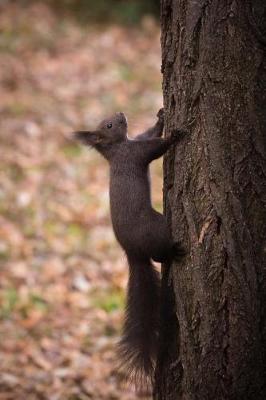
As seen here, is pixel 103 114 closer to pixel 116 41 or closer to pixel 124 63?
pixel 124 63

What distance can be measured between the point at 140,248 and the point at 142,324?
345mm

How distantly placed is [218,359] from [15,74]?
6.78m

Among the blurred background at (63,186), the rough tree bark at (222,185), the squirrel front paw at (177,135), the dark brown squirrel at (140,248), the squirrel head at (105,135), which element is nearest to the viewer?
the rough tree bark at (222,185)

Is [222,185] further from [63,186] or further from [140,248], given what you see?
[63,186]

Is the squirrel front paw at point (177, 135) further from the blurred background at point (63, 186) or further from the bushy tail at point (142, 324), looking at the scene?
the blurred background at point (63, 186)

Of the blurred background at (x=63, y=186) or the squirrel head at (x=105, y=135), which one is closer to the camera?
the squirrel head at (x=105, y=135)

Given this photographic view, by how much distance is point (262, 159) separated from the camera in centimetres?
213

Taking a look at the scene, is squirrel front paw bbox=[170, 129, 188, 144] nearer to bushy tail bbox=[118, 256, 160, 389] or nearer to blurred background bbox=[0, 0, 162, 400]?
bushy tail bbox=[118, 256, 160, 389]

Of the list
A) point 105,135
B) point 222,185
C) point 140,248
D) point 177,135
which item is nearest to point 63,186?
point 105,135

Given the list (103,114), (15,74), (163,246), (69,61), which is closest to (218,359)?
(163,246)

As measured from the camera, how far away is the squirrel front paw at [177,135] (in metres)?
2.32

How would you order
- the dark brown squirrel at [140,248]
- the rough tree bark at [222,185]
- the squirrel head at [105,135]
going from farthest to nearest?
the squirrel head at [105,135]
the dark brown squirrel at [140,248]
the rough tree bark at [222,185]

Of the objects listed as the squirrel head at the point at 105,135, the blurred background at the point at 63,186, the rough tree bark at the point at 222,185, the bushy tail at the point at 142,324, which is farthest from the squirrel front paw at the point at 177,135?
the blurred background at the point at 63,186

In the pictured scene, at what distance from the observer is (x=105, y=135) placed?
3.12 m
